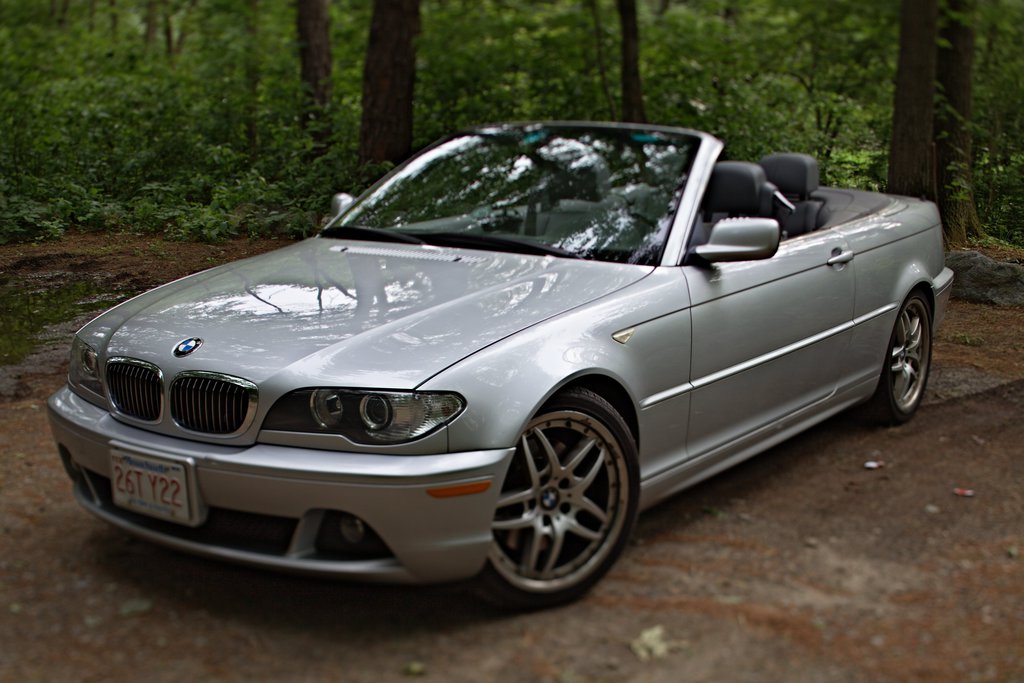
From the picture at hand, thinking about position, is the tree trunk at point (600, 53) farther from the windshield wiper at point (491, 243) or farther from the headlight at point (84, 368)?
the headlight at point (84, 368)

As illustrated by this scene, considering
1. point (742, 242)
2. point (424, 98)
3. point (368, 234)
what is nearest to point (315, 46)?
point (424, 98)

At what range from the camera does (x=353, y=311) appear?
3.60 meters

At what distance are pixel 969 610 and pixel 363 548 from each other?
6.23 feet

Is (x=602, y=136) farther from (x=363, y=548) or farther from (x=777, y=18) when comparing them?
(x=777, y=18)

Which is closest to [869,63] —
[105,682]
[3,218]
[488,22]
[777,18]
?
[777,18]

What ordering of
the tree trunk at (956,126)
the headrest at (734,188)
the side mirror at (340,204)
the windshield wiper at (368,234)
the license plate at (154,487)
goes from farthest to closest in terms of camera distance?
the tree trunk at (956,126) → the side mirror at (340,204) → the headrest at (734,188) → the windshield wiper at (368,234) → the license plate at (154,487)

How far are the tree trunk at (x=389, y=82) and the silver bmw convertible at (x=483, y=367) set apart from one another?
6.06 meters

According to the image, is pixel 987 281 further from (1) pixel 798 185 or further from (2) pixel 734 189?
(2) pixel 734 189

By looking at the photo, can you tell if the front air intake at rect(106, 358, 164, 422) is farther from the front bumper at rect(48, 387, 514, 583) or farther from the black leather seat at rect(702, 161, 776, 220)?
the black leather seat at rect(702, 161, 776, 220)

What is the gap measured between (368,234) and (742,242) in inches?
60.1

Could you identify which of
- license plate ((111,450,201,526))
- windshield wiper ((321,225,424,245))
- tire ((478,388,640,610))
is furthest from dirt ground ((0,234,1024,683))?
windshield wiper ((321,225,424,245))

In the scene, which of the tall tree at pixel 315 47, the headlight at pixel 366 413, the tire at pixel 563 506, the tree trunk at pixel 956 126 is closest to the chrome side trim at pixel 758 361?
the tire at pixel 563 506

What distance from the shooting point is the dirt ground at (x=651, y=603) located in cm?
313

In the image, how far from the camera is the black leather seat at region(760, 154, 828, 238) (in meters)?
5.50
